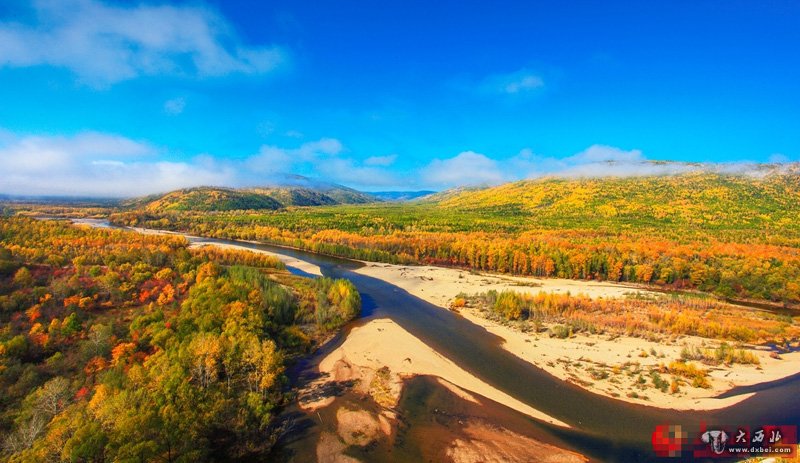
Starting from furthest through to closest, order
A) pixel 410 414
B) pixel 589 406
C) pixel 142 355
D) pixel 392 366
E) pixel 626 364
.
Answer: pixel 392 366 → pixel 626 364 → pixel 142 355 → pixel 589 406 → pixel 410 414

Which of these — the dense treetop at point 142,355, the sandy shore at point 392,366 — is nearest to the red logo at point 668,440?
the sandy shore at point 392,366

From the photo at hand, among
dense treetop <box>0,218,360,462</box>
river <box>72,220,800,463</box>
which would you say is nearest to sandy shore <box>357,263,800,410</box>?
river <box>72,220,800,463</box>

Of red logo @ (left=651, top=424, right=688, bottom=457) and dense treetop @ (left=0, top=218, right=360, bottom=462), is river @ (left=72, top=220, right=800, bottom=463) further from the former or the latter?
dense treetop @ (left=0, top=218, right=360, bottom=462)

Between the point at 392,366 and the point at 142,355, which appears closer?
the point at 142,355

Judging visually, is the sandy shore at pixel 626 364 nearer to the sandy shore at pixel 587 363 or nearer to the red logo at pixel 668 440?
the sandy shore at pixel 587 363

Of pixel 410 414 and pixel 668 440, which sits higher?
pixel 668 440

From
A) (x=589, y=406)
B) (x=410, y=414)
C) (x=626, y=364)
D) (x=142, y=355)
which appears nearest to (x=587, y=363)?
(x=626, y=364)

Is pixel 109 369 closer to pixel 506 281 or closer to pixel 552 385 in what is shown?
pixel 552 385

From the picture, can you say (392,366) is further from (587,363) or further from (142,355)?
(142,355)

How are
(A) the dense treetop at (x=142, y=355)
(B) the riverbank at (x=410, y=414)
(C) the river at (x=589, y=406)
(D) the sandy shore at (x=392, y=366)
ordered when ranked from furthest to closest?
(D) the sandy shore at (x=392, y=366)
(C) the river at (x=589, y=406)
(B) the riverbank at (x=410, y=414)
(A) the dense treetop at (x=142, y=355)

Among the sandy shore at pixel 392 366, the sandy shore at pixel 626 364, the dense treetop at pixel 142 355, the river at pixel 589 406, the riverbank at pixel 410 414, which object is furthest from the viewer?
the sandy shore at pixel 392 366
